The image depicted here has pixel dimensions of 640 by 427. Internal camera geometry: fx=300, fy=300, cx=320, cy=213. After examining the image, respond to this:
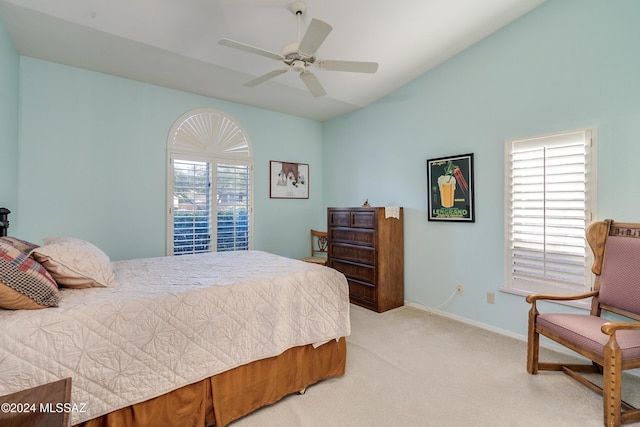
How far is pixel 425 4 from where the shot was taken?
263 cm

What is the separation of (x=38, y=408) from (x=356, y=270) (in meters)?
3.34

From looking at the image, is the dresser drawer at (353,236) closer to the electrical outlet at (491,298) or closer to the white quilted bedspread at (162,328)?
the electrical outlet at (491,298)

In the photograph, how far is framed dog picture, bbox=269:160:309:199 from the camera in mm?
4637

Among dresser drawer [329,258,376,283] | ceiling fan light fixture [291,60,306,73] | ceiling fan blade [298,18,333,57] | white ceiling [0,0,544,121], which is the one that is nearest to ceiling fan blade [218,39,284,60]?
ceiling fan light fixture [291,60,306,73]

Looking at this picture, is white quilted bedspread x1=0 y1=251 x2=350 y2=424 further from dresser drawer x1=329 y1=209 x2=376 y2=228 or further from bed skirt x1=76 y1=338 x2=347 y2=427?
dresser drawer x1=329 y1=209 x2=376 y2=228

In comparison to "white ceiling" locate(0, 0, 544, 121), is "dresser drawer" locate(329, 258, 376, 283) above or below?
below

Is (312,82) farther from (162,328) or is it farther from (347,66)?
(162,328)

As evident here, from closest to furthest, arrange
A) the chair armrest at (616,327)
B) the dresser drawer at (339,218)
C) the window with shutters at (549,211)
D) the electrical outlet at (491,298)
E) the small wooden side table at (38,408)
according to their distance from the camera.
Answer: the small wooden side table at (38,408) < the chair armrest at (616,327) < the window with shutters at (549,211) < the electrical outlet at (491,298) < the dresser drawer at (339,218)

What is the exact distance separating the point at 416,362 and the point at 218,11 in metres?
3.29

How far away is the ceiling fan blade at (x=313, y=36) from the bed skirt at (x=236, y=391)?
2.09m

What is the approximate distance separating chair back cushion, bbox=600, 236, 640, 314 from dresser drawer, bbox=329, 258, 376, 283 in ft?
6.77

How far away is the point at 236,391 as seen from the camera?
5.79ft

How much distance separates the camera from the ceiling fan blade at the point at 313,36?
6.16 ft

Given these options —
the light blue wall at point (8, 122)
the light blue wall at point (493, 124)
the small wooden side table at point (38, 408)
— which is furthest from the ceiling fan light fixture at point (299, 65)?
the small wooden side table at point (38, 408)
